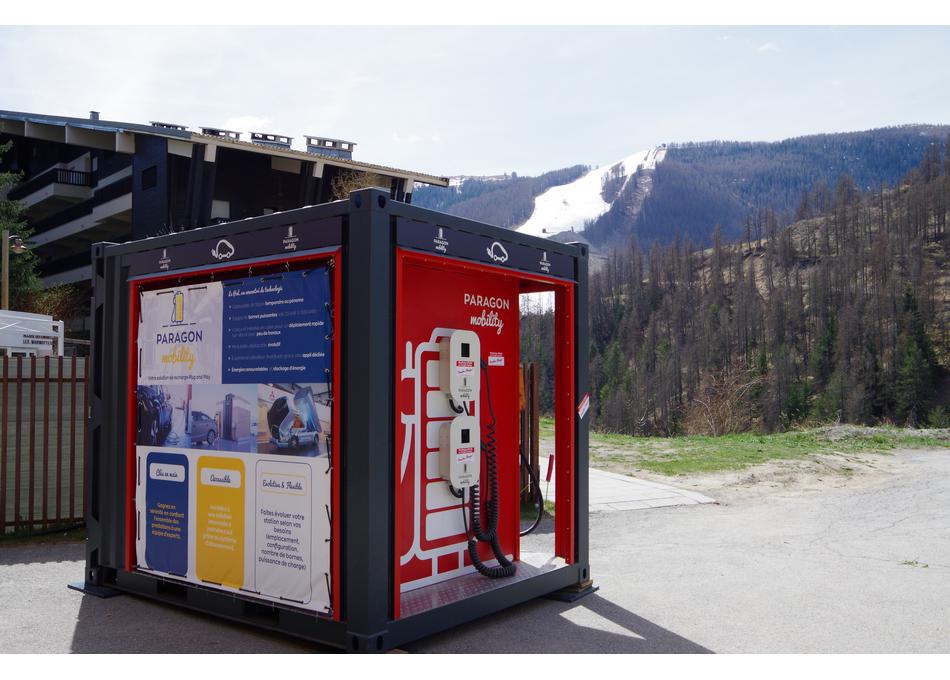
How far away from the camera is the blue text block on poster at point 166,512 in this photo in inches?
234

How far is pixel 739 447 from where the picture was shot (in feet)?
58.5

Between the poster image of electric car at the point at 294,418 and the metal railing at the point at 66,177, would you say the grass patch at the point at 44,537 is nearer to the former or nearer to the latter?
the poster image of electric car at the point at 294,418

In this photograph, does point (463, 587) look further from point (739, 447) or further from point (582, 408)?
point (739, 447)

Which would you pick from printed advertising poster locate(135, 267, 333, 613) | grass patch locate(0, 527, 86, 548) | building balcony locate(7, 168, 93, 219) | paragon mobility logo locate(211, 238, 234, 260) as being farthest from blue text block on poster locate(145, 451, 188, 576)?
building balcony locate(7, 168, 93, 219)

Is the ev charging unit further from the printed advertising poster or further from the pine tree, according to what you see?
the pine tree

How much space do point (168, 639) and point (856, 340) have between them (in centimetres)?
9452

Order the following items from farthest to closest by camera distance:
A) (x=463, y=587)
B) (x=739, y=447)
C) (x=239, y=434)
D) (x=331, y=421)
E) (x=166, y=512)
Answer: (x=739, y=447) < (x=166, y=512) < (x=463, y=587) < (x=239, y=434) < (x=331, y=421)

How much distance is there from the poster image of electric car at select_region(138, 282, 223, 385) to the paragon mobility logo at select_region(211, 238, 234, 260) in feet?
0.65

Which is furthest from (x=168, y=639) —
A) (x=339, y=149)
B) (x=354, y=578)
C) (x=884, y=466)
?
(x=339, y=149)

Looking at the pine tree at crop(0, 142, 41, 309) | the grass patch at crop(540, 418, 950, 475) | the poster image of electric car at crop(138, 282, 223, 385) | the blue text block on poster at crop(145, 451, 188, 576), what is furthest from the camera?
the pine tree at crop(0, 142, 41, 309)

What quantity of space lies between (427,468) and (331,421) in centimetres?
114

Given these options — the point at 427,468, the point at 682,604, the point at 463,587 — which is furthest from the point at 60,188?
the point at 682,604

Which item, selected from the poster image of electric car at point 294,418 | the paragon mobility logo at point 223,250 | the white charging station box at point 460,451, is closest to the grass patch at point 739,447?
the white charging station box at point 460,451

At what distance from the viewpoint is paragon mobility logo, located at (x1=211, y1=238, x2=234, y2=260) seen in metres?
5.70
